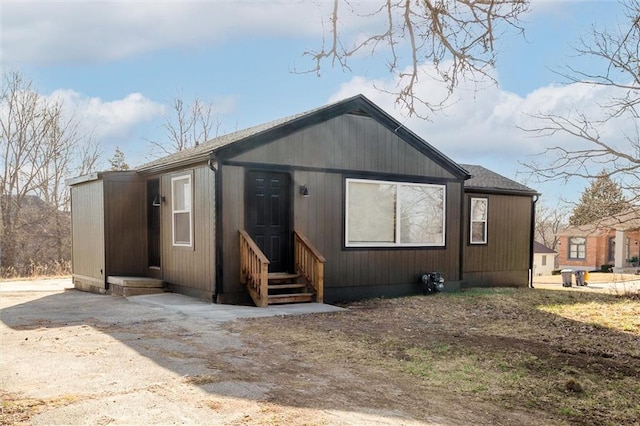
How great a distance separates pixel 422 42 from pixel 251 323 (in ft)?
13.5

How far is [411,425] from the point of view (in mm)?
3281

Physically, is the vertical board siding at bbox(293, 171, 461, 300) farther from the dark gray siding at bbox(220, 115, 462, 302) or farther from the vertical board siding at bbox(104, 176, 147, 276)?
the vertical board siding at bbox(104, 176, 147, 276)

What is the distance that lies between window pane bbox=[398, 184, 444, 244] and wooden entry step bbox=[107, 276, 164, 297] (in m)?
5.02

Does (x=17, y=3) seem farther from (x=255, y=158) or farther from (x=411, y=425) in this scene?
(x=411, y=425)

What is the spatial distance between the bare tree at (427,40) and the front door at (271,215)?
3.74m

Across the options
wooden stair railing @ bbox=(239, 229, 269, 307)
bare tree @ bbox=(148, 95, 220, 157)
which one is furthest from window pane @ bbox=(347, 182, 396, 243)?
bare tree @ bbox=(148, 95, 220, 157)

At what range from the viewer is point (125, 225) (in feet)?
34.7

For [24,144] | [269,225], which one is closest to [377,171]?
[269,225]

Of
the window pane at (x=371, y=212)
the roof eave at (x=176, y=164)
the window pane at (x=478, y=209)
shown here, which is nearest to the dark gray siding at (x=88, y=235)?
the roof eave at (x=176, y=164)

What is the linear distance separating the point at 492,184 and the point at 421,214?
397cm

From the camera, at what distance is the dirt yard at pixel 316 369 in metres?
3.48

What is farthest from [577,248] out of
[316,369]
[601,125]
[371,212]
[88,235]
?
[316,369]

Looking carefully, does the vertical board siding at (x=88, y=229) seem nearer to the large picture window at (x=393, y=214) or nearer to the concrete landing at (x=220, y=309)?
the concrete landing at (x=220, y=309)

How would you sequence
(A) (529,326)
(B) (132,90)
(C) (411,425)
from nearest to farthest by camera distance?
(C) (411,425) → (A) (529,326) → (B) (132,90)
